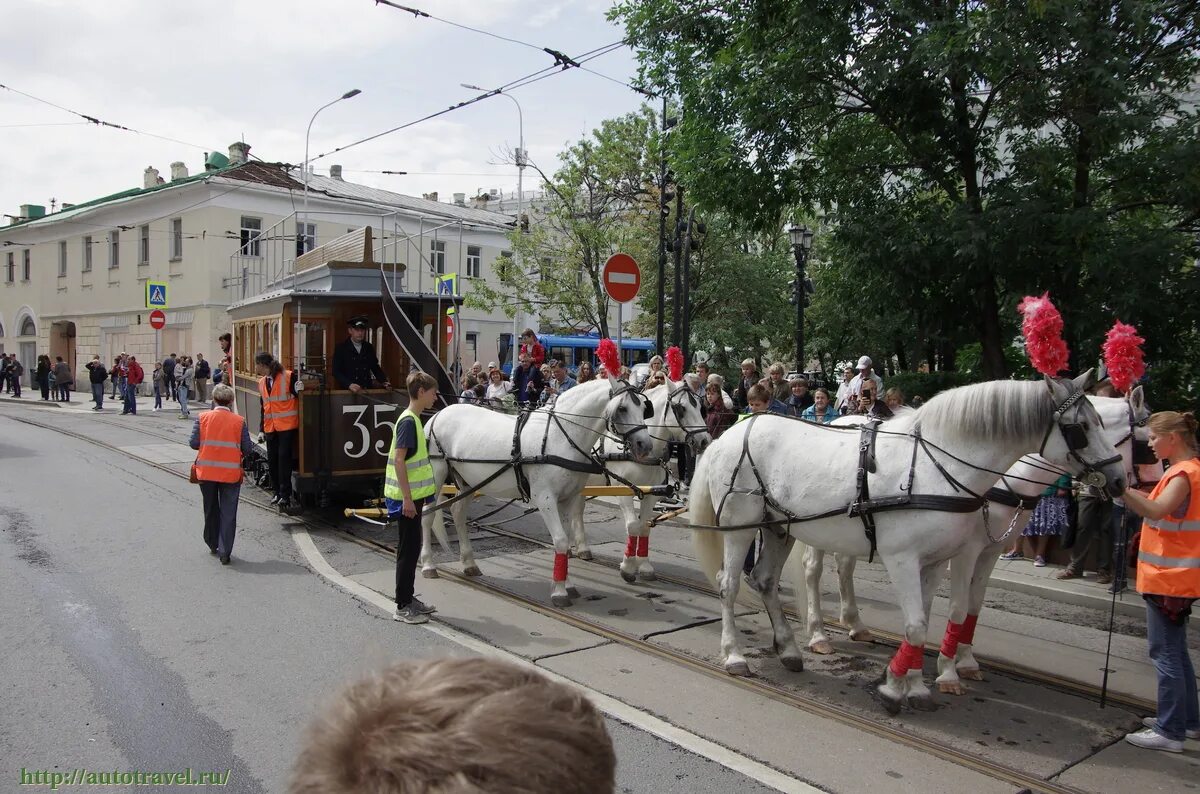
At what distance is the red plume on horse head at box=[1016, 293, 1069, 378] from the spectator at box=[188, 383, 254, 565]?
7.25 meters

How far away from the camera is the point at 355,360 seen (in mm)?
10383

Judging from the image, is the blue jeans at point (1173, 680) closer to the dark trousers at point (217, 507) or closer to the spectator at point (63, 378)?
the dark trousers at point (217, 507)

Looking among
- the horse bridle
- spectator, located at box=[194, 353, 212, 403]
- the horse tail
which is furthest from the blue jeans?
spectator, located at box=[194, 353, 212, 403]

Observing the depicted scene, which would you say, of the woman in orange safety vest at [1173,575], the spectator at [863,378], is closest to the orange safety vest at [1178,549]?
the woman in orange safety vest at [1173,575]

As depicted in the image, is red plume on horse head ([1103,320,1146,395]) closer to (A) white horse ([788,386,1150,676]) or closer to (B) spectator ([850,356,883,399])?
(A) white horse ([788,386,1150,676])

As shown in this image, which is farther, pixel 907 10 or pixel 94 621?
pixel 907 10

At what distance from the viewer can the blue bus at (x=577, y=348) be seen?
30.7 m

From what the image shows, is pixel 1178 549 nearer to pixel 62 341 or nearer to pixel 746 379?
pixel 746 379

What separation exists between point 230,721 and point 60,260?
141 ft

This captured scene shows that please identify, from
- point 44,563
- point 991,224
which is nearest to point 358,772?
point 44,563

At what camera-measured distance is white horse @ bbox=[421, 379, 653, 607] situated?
24.6ft

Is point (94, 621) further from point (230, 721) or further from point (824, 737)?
point (824, 737)

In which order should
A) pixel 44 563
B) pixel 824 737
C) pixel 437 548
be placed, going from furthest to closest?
pixel 437 548 < pixel 44 563 < pixel 824 737

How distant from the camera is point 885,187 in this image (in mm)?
11992
